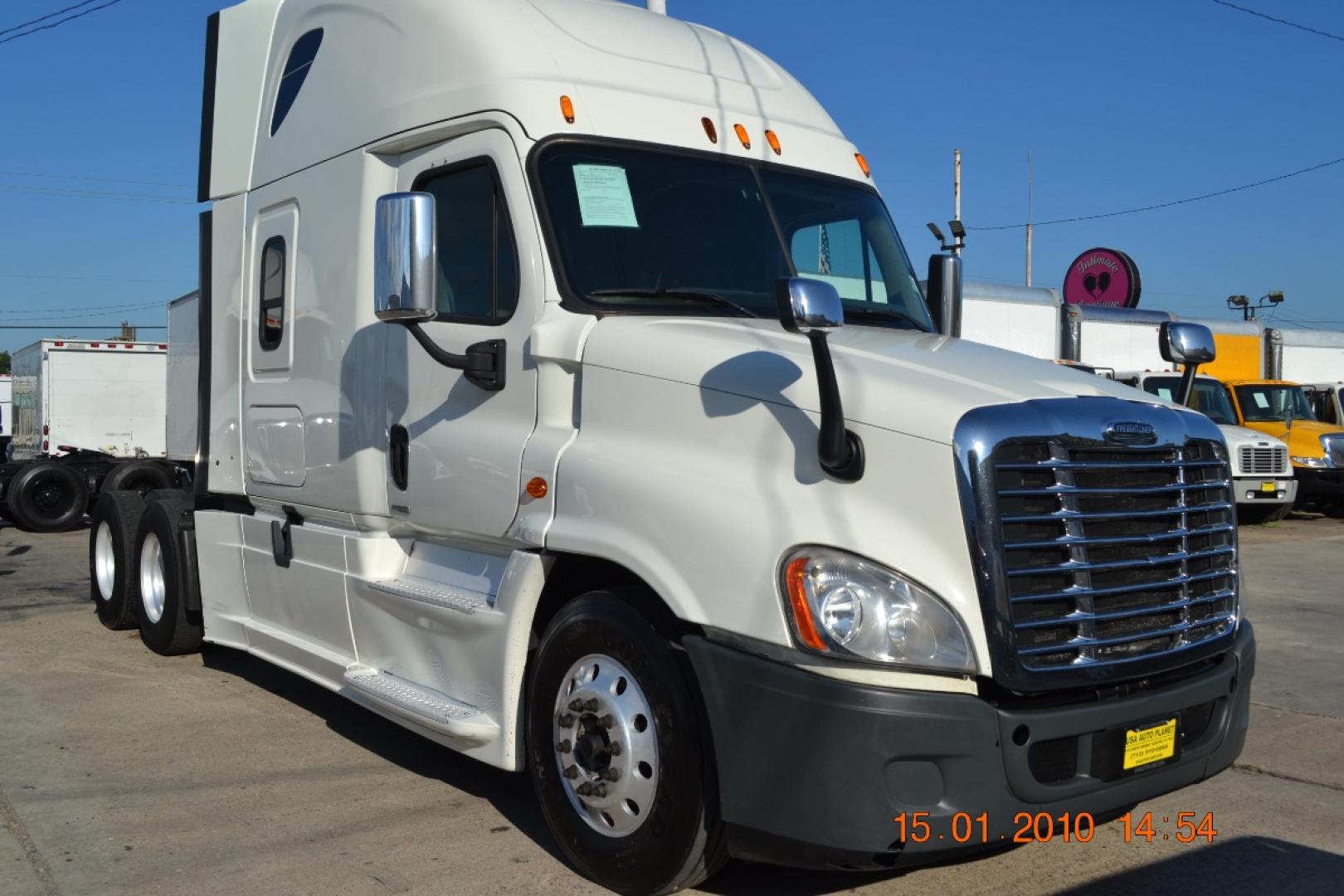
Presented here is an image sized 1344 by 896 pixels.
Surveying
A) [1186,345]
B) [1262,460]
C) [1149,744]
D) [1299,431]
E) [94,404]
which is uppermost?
[1186,345]

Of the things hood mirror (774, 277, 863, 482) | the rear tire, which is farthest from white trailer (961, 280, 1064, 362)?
hood mirror (774, 277, 863, 482)

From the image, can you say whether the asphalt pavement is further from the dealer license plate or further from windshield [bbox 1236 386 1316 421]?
windshield [bbox 1236 386 1316 421]

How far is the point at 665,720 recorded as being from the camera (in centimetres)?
394

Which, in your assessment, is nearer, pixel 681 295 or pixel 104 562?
pixel 681 295

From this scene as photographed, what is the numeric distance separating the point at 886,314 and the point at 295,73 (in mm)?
3379

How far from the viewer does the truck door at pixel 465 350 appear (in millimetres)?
4715

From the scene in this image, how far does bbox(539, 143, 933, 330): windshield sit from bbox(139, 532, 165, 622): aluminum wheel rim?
4911 millimetres

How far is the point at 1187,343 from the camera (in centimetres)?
503

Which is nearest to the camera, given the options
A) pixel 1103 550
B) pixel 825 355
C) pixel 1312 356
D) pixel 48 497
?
pixel 825 355

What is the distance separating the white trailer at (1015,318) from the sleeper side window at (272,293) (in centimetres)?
1292

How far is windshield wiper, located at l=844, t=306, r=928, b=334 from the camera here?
5.13 meters

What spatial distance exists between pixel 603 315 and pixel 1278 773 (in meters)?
3.82

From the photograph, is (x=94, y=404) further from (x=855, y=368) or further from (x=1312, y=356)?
(x=1312, y=356)

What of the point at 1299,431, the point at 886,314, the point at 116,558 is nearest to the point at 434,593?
the point at 886,314
